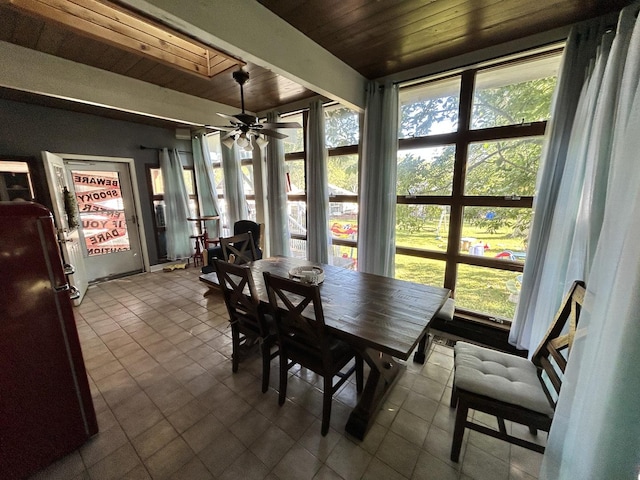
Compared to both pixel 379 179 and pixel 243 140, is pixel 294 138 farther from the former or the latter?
pixel 379 179

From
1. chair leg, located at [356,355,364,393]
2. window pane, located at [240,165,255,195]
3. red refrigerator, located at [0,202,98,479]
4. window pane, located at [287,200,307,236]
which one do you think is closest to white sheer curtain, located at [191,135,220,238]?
window pane, located at [240,165,255,195]

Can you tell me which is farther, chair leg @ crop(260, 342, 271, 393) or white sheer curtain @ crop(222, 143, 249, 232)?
white sheer curtain @ crop(222, 143, 249, 232)

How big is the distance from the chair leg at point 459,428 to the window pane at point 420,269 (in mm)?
1591

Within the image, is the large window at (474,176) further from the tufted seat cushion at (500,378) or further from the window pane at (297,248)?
the window pane at (297,248)

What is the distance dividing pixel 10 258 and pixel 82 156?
3650 millimetres

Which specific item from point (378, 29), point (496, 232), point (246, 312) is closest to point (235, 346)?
point (246, 312)

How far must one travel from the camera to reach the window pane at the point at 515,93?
2.03 meters

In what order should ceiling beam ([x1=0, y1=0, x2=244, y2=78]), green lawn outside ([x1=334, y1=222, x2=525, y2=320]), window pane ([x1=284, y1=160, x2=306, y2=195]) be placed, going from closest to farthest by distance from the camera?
ceiling beam ([x1=0, y1=0, x2=244, y2=78])
green lawn outside ([x1=334, y1=222, x2=525, y2=320])
window pane ([x1=284, y1=160, x2=306, y2=195])

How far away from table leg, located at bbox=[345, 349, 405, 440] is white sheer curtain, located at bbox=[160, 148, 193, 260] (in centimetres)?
460

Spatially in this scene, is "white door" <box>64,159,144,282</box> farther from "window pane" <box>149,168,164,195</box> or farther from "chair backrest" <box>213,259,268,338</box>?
"chair backrest" <box>213,259,268,338</box>

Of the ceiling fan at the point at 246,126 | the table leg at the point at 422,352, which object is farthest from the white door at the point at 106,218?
the table leg at the point at 422,352

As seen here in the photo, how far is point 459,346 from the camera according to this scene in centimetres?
161

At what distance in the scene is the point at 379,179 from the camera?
2664 mm

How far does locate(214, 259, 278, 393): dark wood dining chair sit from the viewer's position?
5.29 feet
